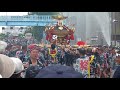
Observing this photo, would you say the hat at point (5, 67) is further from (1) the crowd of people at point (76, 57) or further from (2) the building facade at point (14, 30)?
(2) the building facade at point (14, 30)

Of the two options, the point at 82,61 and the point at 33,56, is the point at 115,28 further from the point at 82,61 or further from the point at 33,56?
the point at 33,56

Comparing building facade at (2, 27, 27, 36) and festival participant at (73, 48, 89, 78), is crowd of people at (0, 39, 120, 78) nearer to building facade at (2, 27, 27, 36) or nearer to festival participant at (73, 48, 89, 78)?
festival participant at (73, 48, 89, 78)

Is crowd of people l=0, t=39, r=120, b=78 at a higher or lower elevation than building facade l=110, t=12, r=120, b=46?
lower

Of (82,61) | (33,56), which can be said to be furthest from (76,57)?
(33,56)

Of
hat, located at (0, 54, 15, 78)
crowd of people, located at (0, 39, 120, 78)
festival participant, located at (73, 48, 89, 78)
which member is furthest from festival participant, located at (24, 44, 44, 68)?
hat, located at (0, 54, 15, 78)

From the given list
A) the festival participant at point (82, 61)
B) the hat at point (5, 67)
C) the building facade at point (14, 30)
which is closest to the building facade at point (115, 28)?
the festival participant at point (82, 61)

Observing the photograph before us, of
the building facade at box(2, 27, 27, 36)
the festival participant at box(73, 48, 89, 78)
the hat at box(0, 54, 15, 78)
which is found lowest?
the festival participant at box(73, 48, 89, 78)

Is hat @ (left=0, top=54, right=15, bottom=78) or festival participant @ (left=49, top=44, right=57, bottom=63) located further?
festival participant @ (left=49, top=44, right=57, bottom=63)

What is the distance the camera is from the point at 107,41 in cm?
351

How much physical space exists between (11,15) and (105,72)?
1.49 meters
